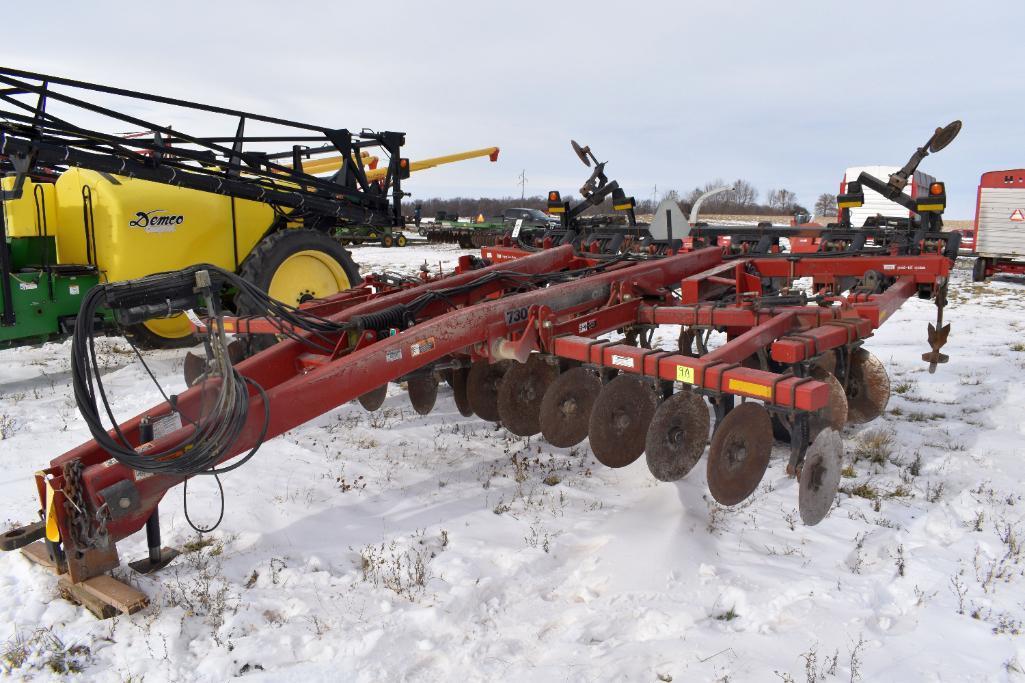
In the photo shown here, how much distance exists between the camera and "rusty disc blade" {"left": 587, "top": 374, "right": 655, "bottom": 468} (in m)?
3.97

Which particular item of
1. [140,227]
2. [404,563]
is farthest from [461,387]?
[140,227]

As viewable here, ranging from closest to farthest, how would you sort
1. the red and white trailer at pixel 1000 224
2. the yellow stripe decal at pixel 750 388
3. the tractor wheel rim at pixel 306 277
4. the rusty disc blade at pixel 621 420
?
1. the yellow stripe decal at pixel 750 388
2. the rusty disc blade at pixel 621 420
3. the tractor wheel rim at pixel 306 277
4. the red and white trailer at pixel 1000 224

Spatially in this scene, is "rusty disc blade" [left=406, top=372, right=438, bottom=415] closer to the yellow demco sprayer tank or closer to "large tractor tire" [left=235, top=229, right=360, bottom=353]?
"large tractor tire" [left=235, top=229, right=360, bottom=353]

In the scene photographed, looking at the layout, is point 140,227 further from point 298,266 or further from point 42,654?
point 42,654

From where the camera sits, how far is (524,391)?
4785mm

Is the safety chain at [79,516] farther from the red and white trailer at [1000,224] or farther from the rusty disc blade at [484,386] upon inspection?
the red and white trailer at [1000,224]

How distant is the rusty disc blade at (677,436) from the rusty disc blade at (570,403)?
0.67 m

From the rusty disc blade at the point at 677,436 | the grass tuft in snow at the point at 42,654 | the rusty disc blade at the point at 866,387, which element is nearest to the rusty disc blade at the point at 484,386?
the rusty disc blade at the point at 677,436

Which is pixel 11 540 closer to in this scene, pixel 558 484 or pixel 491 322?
pixel 491 322

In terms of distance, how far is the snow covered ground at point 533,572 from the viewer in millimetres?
2783

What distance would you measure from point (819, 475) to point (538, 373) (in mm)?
1946

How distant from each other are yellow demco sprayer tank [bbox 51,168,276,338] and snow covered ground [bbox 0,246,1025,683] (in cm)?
177

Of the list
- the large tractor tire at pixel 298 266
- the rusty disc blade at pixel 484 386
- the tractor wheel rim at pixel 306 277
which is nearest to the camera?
the rusty disc blade at pixel 484 386

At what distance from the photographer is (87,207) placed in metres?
6.68
